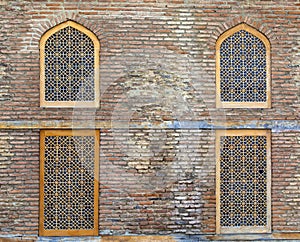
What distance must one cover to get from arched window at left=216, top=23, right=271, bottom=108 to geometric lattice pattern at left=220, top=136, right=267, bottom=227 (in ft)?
2.04

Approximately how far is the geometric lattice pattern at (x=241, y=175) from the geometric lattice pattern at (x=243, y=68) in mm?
689

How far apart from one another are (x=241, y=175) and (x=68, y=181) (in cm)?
273

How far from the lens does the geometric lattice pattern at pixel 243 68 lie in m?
6.41

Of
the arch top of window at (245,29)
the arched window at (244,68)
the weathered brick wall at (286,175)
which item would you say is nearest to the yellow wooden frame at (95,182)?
the arched window at (244,68)

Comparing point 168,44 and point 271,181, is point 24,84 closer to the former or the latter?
point 168,44

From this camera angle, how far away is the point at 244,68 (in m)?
6.43

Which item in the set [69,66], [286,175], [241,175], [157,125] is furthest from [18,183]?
[286,175]

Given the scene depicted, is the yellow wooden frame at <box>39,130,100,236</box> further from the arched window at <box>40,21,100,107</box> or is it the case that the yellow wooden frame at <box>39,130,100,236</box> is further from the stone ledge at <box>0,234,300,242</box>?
the arched window at <box>40,21,100,107</box>

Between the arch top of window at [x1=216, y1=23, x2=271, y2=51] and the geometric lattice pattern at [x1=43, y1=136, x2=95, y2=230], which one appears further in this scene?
the arch top of window at [x1=216, y1=23, x2=271, y2=51]

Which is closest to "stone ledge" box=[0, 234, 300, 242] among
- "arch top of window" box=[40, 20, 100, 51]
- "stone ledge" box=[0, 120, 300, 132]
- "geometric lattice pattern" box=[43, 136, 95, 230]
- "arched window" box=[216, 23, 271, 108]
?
"geometric lattice pattern" box=[43, 136, 95, 230]

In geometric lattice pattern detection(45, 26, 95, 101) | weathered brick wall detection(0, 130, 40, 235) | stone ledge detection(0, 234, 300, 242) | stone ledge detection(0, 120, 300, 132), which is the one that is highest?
geometric lattice pattern detection(45, 26, 95, 101)

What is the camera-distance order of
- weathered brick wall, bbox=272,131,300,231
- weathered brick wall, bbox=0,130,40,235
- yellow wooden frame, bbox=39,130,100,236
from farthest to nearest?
weathered brick wall, bbox=272,131,300,231, yellow wooden frame, bbox=39,130,100,236, weathered brick wall, bbox=0,130,40,235

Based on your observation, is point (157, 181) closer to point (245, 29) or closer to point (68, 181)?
point (68, 181)

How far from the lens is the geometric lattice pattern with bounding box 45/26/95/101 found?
6.26 meters
